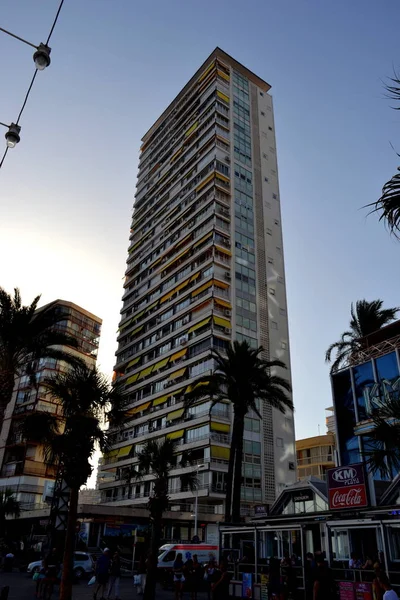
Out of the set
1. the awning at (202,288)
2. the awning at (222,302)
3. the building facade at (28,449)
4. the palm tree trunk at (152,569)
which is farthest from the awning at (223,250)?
the palm tree trunk at (152,569)

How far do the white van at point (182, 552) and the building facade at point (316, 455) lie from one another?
38391mm

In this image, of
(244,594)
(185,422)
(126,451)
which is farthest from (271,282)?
(244,594)

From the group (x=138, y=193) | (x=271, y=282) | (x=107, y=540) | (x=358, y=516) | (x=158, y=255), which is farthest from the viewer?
(x=138, y=193)

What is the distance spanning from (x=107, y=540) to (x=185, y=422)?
45.3 feet

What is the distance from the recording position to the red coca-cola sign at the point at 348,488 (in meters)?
19.3

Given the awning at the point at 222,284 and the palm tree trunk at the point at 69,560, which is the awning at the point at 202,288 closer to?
the awning at the point at 222,284

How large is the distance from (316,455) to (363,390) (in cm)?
4390

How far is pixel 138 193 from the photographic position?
3529 inches

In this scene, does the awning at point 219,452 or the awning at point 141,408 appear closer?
the awning at point 219,452

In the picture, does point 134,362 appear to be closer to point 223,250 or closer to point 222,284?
point 222,284

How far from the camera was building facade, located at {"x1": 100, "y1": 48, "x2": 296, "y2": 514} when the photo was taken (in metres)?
52.0

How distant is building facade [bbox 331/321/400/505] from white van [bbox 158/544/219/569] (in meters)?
10.5

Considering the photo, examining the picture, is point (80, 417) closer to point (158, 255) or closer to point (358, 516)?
point (358, 516)

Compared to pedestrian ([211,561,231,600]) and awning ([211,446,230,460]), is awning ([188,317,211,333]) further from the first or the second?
pedestrian ([211,561,231,600])
